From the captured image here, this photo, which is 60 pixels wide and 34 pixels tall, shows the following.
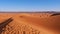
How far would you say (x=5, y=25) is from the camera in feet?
28.1

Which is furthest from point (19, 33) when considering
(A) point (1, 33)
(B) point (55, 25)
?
(B) point (55, 25)

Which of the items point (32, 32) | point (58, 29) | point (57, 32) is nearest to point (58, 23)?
point (58, 29)

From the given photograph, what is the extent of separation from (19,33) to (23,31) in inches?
13.4

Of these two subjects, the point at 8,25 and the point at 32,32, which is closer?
the point at 32,32

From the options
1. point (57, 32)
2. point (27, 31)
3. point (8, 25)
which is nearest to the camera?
point (27, 31)

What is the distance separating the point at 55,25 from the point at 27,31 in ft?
19.4

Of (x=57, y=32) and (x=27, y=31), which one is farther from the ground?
(x=27, y=31)

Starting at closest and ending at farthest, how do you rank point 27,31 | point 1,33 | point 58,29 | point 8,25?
1. point 1,33
2. point 27,31
3. point 8,25
4. point 58,29

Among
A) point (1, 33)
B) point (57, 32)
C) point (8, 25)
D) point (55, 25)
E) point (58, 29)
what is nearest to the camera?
point (1, 33)

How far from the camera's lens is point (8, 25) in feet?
28.6

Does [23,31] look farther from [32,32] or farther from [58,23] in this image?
[58,23]

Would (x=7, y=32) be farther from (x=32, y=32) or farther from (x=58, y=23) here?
(x=58, y=23)

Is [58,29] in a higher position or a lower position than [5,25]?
lower

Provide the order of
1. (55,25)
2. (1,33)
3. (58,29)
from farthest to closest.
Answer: (55,25), (58,29), (1,33)
